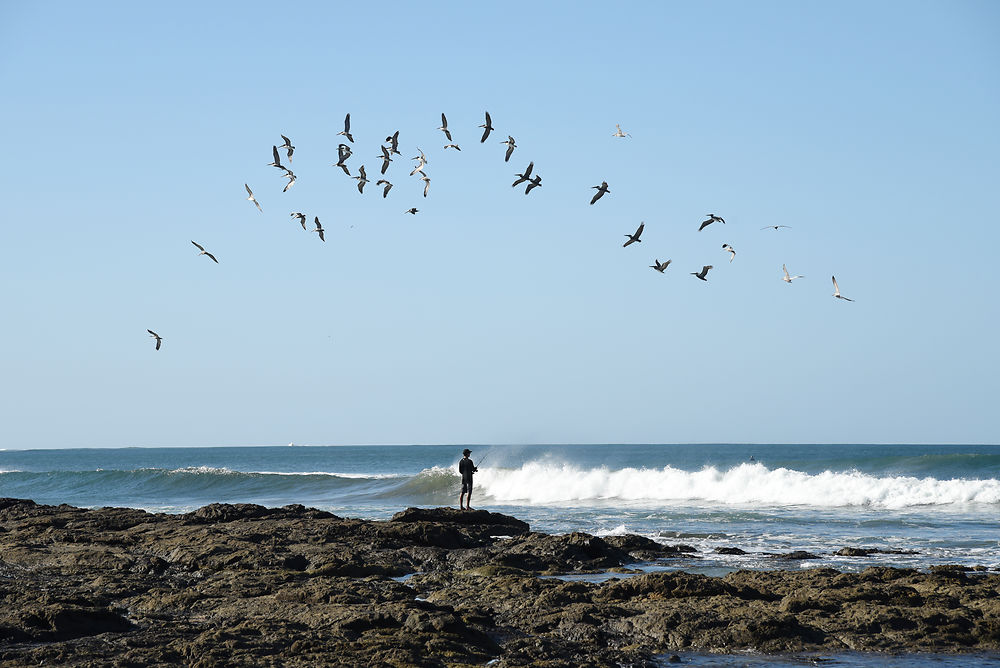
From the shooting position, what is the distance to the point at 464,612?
1082 cm

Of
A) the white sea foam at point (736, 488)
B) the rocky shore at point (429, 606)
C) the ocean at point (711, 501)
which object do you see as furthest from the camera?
the white sea foam at point (736, 488)

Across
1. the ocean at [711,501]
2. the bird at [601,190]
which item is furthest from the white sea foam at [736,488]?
the bird at [601,190]

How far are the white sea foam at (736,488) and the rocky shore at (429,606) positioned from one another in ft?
63.0

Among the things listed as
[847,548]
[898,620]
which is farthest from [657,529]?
[898,620]

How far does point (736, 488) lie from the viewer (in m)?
38.0

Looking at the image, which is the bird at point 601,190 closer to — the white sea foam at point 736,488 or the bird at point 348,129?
the bird at point 348,129

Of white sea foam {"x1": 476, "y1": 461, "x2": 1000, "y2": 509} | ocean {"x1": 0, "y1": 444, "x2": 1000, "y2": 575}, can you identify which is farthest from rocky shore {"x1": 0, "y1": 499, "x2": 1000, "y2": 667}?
white sea foam {"x1": 476, "y1": 461, "x2": 1000, "y2": 509}

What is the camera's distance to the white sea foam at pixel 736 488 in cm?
3281

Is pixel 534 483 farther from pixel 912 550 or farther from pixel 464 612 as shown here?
pixel 464 612

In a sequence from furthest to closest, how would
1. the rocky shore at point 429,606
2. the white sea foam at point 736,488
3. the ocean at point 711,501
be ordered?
the white sea foam at point 736,488, the ocean at point 711,501, the rocky shore at point 429,606

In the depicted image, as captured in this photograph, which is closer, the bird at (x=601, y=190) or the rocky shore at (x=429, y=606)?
the rocky shore at (x=429, y=606)

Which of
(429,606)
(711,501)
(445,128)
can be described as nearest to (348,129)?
(445,128)

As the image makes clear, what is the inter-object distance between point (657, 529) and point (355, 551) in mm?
9306

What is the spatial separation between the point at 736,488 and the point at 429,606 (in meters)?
29.4
